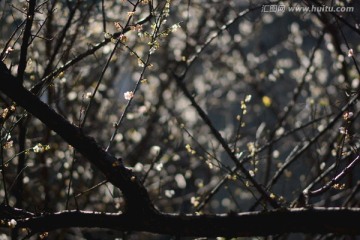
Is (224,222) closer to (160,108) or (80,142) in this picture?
(80,142)

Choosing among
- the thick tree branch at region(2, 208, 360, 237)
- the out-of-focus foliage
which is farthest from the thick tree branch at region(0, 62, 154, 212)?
the out-of-focus foliage

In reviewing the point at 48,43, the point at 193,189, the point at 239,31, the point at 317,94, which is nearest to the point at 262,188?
the point at 48,43

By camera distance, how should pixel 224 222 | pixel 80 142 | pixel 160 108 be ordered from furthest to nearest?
pixel 160 108
pixel 80 142
pixel 224 222

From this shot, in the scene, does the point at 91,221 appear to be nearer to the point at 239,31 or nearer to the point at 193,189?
the point at 193,189

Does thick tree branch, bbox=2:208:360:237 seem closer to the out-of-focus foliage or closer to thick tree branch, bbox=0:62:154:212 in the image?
thick tree branch, bbox=0:62:154:212

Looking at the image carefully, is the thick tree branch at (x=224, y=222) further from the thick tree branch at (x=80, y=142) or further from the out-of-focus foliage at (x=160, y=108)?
the out-of-focus foliage at (x=160, y=108)

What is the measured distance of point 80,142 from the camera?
8.04 ft

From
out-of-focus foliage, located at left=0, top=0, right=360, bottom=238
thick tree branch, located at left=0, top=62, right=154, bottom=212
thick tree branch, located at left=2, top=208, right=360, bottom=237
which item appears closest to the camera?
thick tree branch, located at left=2, top=208, right=360, bottom=237

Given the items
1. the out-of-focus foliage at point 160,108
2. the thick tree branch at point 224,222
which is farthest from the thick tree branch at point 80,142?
the out-of-focus foliage at point 160,108

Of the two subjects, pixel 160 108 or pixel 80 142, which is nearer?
pixel 80 142

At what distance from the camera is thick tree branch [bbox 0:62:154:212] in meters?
2.40

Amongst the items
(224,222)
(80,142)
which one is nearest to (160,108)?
(80,142)

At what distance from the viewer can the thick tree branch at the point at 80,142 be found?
2396mm

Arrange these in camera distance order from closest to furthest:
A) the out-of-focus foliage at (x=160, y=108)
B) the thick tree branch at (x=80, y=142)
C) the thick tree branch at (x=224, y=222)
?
the thick tree branch at (x=224, y=222), the thick tree branch at (x=80, y=142), the out-of-focus foliage at (x=160, y=108)
